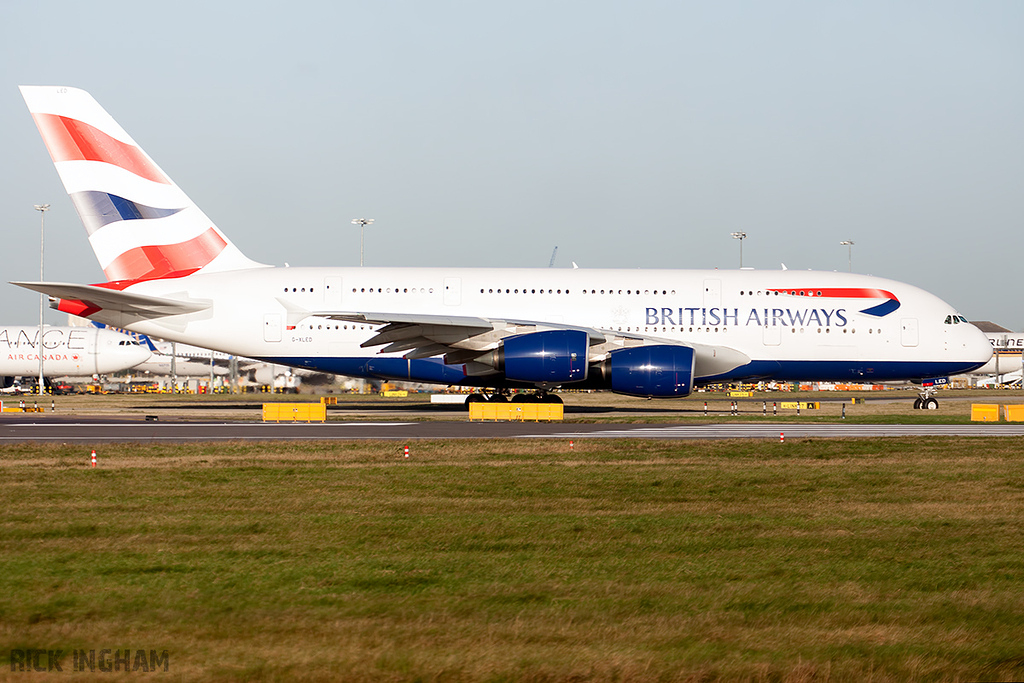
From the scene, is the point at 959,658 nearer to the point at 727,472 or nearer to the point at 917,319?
the point at 727,472

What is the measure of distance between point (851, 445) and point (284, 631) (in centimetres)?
1642

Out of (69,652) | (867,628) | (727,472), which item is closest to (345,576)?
(69,652)

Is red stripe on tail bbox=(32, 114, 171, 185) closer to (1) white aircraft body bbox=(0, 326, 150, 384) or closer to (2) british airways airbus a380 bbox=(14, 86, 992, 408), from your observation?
(2) british airways airbus a380 bbox=(14, 86, 992, 408)

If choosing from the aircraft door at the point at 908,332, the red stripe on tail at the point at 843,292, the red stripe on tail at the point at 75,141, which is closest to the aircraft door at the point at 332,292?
the red stripe on tail at the point at 75,141

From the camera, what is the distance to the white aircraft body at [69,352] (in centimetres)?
6994

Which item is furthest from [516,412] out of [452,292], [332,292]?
[332,292]

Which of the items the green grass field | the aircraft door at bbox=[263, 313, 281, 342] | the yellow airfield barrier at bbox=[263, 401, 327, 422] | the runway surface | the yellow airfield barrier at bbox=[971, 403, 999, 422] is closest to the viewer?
the green grass field

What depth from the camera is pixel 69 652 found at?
617 centimetres

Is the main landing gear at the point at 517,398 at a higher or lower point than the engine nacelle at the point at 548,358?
lower

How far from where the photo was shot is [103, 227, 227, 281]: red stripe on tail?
33.7m

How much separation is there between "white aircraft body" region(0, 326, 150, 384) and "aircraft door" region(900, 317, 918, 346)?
56.0 metres

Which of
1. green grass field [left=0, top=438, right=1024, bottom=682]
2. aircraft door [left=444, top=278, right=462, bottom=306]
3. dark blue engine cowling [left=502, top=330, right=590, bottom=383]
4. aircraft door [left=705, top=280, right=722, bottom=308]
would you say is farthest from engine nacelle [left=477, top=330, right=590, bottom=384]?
green grass field [left=0, top=438, right=1024, bottom=682]

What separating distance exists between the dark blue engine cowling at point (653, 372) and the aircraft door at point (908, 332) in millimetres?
8958

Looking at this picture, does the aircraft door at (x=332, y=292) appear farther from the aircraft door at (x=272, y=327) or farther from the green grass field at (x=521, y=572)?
the green grass field at (x=521, y=572)
